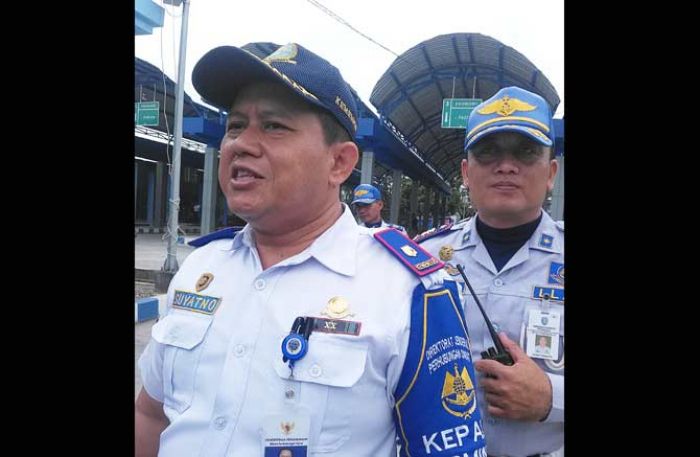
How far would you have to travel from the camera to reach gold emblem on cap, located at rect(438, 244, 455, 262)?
173 cm

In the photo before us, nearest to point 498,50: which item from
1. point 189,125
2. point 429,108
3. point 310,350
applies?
point 429,108

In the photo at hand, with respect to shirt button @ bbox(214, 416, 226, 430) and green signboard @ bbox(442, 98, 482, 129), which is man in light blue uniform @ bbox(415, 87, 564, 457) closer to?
shirt button @ bbox(214, 416, 226, 430)

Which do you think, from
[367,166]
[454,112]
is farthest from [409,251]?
[367,166]

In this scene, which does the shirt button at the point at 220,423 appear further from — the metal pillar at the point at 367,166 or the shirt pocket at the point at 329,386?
the metal pillar at the point at 367,166

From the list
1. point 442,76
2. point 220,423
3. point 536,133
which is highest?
point 442,76

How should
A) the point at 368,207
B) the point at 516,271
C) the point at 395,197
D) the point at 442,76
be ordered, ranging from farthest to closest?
the point at 395,197 → the point at 442,76 → the point at 368,207 → the point at 516,271

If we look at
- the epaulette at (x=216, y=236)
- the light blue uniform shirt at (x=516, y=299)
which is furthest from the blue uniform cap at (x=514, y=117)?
the epaulette at (x=216, y=236)

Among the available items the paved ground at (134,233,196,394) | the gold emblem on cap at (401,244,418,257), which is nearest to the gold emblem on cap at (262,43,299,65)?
the gold emblem on cap at (401,244,418,257)

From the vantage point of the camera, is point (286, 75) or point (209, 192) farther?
point (209, 192)

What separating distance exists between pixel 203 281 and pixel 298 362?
1.42ft

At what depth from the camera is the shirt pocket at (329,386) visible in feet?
3.21

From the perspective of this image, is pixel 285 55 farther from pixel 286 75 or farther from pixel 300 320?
pixel 300 320

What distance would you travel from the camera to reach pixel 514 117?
4.78ft

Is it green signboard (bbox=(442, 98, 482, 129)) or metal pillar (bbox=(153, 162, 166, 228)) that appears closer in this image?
green signboard (bbox=(442, 98, 482, 129))
